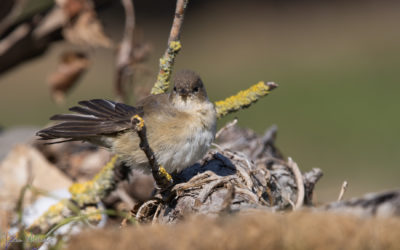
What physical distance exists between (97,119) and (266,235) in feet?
5.02

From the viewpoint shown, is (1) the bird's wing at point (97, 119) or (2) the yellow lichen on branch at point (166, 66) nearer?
(1) the bird's wing at point (97, 119)

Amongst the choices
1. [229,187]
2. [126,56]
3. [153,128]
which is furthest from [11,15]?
[229,187]

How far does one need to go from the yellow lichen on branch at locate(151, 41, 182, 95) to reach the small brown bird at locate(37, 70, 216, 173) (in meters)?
0.14

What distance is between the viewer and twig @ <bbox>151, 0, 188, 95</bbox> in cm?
282

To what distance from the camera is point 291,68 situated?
534 inches

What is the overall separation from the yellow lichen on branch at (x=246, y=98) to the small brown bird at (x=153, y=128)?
0.10 meters

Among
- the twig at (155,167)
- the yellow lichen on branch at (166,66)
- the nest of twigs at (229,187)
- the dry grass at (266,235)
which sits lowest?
the dry grass at (266,235)

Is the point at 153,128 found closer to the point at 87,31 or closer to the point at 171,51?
the point at 171,51

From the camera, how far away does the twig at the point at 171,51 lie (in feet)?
9.27

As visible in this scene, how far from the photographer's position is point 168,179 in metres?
2.41

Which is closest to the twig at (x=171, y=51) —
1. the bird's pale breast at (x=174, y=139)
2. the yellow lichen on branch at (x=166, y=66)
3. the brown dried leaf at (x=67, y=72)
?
the yellow lichen on branch at (x=166, y=66)

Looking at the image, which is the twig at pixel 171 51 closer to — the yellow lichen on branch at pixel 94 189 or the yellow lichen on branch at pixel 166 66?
the yellow lichen on branch at pixel 166 66

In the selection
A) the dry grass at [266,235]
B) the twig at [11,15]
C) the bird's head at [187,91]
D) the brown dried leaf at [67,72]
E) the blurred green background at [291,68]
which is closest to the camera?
the dry grass at [266,235]

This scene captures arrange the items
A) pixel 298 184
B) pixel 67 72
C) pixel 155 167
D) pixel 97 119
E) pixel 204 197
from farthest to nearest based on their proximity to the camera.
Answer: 1. pixel 67 72
2. pixel 97 119
3. pixel 298 184
4. pixel 155 167
5. pixel 204 197
